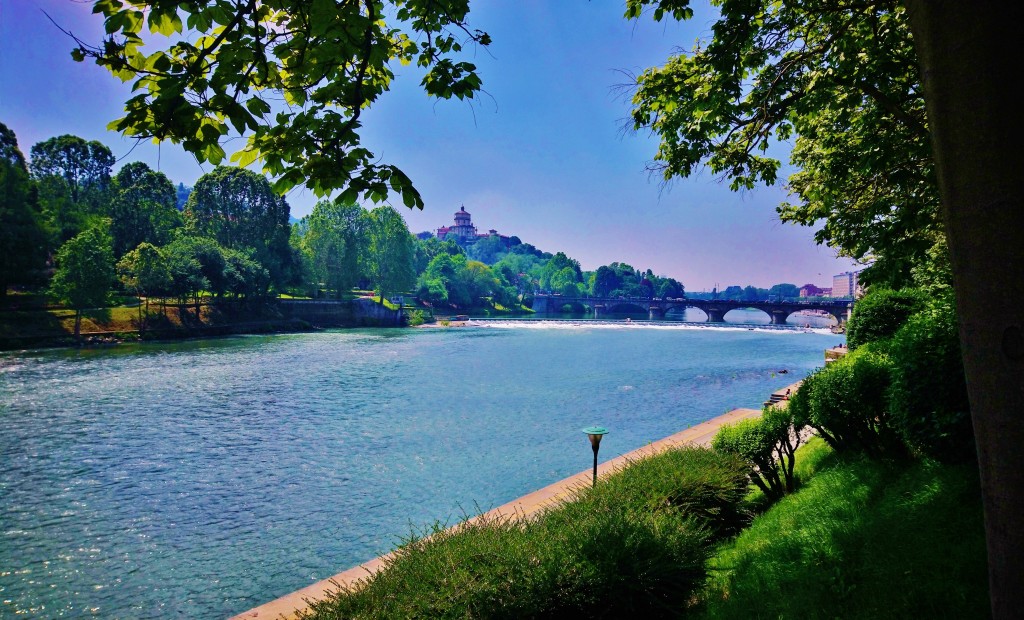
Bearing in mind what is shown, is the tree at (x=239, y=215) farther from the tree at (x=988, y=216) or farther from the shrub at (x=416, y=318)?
the tree at (x=988, y=216)

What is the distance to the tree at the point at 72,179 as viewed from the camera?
2301 inches

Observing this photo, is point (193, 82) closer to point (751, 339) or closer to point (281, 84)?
point (281, 84)

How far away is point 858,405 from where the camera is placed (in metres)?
6.60

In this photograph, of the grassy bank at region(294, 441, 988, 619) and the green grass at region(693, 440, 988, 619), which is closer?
the green grass at region(693, 440, 988, 619)

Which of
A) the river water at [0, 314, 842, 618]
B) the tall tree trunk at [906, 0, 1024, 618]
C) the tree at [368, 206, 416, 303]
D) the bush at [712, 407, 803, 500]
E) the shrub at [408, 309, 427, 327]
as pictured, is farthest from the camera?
the tree at [368, 206, 416, 303]

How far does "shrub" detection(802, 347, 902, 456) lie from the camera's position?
650 cm

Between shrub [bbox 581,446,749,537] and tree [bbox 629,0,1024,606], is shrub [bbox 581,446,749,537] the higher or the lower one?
the lower one

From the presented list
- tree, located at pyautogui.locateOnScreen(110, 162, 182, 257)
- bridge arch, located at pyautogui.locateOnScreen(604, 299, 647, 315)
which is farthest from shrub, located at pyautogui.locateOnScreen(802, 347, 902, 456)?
bridge arch, located at pyautogui.locateOnScreen(604, 299, 647, 315)

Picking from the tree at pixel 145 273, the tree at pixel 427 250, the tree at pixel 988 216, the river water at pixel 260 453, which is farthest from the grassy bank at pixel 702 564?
the tree at pixel 427 250

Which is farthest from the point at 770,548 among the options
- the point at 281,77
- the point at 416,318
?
the point at 416,318

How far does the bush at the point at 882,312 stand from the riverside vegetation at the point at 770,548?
8938mm

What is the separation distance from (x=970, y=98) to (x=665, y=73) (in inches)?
226

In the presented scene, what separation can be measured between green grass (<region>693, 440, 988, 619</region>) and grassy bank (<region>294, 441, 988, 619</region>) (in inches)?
0.5

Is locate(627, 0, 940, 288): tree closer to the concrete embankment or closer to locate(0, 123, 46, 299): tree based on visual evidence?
the concrete embankment
